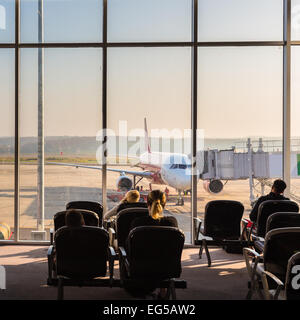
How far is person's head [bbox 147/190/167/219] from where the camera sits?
3.42 meters

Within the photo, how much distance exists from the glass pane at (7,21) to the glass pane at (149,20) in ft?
4.85

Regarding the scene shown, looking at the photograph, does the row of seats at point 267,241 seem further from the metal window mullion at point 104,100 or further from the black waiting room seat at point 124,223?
the metal window mullion at point 104,100

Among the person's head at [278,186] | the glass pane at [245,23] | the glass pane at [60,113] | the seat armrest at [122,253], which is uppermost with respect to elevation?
the glass pane at [245,23]

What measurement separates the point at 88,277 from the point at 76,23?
14.1ft

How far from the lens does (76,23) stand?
242 inches

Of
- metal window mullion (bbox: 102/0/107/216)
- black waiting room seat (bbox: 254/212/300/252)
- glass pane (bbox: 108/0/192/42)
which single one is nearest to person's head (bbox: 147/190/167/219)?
black waiting room seat (bbox: 254/212/300/252)

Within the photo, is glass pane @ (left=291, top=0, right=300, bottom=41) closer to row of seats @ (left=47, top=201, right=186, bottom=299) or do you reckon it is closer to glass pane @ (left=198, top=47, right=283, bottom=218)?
glass pane @ (left=198, top=47, right=283, bottom=218)

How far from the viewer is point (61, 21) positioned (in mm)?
6156

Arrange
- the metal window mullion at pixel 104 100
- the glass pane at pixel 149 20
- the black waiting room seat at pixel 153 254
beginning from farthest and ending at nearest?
the glass pane at pixel 149 20, the metal window mullion at pixel 104 100, the black waiting room seat at pixel 153 254

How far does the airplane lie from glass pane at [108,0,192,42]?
1.34m

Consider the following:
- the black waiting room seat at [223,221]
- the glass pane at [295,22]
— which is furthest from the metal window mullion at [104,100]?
the glass pane at [295,22]

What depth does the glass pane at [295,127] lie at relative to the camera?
6148mm

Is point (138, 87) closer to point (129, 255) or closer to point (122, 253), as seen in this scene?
point (122, 253)
